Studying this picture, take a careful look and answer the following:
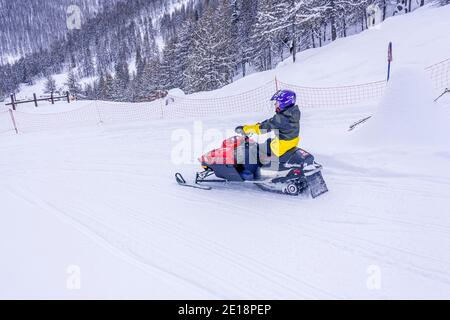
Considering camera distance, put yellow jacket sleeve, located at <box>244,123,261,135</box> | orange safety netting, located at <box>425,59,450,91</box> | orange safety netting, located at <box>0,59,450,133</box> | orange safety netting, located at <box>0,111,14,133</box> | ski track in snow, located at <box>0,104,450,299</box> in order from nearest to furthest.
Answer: ski track in snow, located at <box>0,104,450,299</box> < yellow jacket sleeve, located at <box>244,123,261,135</box> < orange safety netting, located at <box>425,59,450,91</box> < orange safety netting, located at <box>0,59,450,133</box> < orange safety netting, located at <box>0,111,14,133</box>

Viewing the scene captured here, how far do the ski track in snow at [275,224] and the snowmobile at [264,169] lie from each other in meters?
0.19

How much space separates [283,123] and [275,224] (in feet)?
5.08

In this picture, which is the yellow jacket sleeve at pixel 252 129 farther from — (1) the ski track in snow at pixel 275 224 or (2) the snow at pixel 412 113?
(2) the snow at pixel 412 113

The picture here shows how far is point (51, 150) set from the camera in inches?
380

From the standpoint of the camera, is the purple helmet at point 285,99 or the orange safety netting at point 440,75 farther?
the orange safety netting at point 440,75

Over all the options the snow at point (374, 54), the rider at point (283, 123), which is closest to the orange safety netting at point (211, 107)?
the snow at point (374, 54)

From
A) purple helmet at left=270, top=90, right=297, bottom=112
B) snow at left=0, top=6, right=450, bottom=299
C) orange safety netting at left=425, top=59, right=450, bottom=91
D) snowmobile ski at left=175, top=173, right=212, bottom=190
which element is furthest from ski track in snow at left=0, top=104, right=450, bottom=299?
orange safety netting at left=425, top=59, right=450, bottom=91

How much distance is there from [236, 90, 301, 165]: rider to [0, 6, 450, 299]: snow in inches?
35.9

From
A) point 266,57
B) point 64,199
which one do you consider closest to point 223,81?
point 266,57

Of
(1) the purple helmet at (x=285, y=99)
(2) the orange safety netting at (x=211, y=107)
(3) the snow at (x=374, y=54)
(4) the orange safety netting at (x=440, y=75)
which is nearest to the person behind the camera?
(1) the purple helmet at (x=285, y=99)

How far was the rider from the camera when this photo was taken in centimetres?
508

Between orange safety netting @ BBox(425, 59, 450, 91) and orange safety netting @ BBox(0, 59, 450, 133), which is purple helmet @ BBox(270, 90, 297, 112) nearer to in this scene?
orange safety netting @ BBox(0, 59, 450, 133)

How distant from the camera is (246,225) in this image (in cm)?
455

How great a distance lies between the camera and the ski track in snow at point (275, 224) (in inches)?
133
